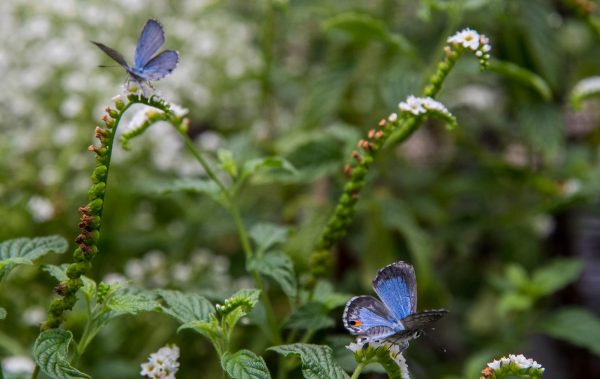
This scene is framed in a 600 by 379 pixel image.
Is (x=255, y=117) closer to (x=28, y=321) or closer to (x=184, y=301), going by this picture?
(x=28, y=321)

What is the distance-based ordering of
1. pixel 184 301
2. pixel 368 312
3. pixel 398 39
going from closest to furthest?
pixel 368 312 < pixel 184 301 < pixel 398 39

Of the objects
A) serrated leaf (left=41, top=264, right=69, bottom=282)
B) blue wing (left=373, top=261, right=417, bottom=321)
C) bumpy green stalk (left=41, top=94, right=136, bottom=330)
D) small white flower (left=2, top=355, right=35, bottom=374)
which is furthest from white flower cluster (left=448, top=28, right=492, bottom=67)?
small white flower (left=2, top=355, right=35, bottom=374)

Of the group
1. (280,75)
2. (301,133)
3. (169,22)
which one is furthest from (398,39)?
(169,22)

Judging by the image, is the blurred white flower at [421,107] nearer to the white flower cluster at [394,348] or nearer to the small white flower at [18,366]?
the white flower cluster at [394,348]

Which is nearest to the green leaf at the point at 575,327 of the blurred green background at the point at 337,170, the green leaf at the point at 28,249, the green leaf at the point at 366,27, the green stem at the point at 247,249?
the blurred green background at the point at 337,170

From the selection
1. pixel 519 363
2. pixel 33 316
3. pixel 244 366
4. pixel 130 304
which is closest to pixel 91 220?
pixel 130 304

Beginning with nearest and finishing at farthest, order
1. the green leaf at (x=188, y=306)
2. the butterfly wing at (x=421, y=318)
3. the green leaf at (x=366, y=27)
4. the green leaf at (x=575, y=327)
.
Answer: the butterfly wing at (x=421, y=318)
the green leaf at (x=188, y=306)
the green leaf at (x=366, y=27)
the green leaf at (x=575, y=327)
